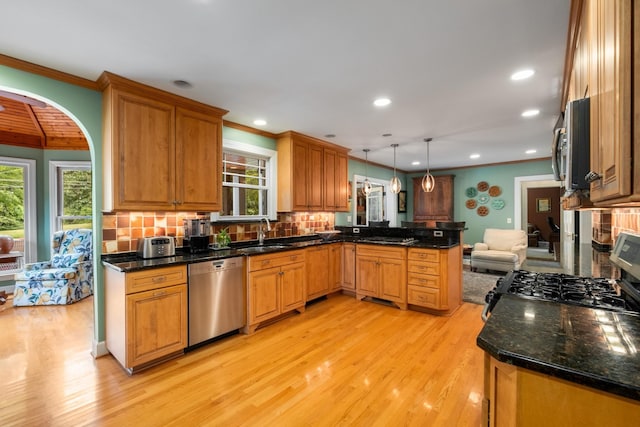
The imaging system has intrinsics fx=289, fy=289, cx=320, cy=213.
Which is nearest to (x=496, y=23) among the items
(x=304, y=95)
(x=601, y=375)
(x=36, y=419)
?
(x=304, y=95)

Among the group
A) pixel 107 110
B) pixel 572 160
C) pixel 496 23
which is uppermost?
pixel 496 23

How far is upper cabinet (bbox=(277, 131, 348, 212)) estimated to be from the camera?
4.18 metres

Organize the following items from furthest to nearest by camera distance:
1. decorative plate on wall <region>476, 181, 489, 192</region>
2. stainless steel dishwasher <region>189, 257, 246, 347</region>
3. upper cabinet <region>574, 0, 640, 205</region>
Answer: decorative plate on wall <region>476, 181, 489, 192</region> → stainless steel dishwasher <region>189, 257, 246, 347</region> → upper cabinet <region>574, 0, 640, 205</region>

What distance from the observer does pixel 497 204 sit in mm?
6848

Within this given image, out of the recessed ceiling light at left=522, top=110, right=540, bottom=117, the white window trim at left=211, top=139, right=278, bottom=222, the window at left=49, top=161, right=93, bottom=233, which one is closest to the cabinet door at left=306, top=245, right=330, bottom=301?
the white window trim at left=211, top=139, right=278, bottom=222

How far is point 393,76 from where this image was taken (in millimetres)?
2490

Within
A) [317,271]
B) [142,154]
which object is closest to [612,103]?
[142,154]

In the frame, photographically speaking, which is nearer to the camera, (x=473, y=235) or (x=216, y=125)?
(x=216, y=125)

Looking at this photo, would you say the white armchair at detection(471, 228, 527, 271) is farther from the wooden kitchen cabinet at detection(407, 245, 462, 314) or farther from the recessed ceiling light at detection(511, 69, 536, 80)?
the recessed ceiling light at detection(511, 69, 536, 80)

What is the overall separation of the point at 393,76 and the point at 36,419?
355cm

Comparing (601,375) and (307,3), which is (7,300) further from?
(601,375)

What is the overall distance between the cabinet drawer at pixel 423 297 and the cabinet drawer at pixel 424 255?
372 millimetres

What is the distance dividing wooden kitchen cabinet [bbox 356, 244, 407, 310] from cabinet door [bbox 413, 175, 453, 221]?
13.8 ft

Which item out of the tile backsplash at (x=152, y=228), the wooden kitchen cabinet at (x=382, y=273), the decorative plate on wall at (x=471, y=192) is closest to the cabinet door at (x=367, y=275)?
the wooden kitchen cabinet at (x=382, y=273)
